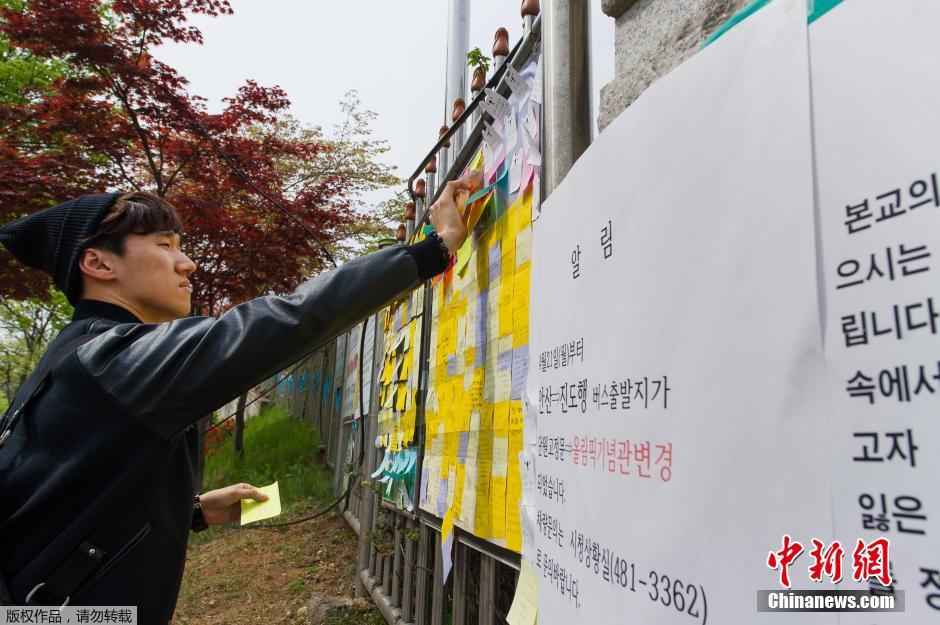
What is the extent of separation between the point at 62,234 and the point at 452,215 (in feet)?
3.62

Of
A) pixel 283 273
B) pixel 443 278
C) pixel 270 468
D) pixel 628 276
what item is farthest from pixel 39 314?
pixel 628 276

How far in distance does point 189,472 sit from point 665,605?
129 centimetres

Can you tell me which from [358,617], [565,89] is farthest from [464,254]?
[358,617]

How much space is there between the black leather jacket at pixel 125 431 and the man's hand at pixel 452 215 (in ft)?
1.85

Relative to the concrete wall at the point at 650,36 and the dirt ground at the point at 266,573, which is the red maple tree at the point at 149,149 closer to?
the dirt ground at the point at 266,573

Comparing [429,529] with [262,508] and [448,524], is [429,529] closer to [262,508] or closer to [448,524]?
[448,524]

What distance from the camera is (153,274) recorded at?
5.51 feet

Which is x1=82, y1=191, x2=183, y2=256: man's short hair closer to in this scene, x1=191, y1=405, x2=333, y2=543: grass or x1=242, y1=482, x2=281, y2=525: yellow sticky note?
x1=242, y1=482, x2=281, y2=525: yellow sticky note

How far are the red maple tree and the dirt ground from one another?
2586 millimetres

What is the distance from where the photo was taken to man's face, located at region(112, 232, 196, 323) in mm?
1653

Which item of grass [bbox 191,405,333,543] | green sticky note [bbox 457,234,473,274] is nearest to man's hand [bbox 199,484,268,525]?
green sticky note [bbox 457,234,473,274]

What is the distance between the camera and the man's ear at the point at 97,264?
1621mm

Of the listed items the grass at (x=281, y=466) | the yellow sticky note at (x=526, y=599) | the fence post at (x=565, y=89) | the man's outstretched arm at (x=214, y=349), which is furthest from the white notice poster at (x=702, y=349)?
the grass at (x=281, y=466)

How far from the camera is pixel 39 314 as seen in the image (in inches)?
573
